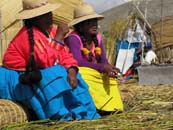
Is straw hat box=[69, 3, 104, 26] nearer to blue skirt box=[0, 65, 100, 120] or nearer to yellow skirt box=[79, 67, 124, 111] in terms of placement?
yellow skirt box=[79, 67, 124, 111]

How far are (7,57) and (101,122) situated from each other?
3.14 ft

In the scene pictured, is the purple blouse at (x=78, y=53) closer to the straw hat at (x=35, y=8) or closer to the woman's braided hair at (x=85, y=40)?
the woman's braided hair at (x=85, y=40)

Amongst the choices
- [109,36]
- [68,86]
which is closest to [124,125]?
[68,86]

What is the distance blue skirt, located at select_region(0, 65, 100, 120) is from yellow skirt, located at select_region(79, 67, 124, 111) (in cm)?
37

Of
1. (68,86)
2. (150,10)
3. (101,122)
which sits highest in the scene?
(150,10)

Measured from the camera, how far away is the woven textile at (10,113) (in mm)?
3770

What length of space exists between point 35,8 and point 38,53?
441 mm

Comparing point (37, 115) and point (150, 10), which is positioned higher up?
point (150, 10)

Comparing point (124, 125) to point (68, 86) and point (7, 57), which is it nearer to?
point (68, 86)

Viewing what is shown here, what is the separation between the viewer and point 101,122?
12.4ft

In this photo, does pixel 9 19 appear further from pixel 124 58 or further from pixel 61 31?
pixel 124 58

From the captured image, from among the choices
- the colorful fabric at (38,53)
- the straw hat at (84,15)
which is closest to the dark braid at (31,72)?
the colorful fabric at (38,53)

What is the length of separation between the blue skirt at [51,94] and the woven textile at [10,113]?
94 mm

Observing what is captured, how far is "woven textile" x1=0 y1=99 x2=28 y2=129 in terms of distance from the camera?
3.77 metres
